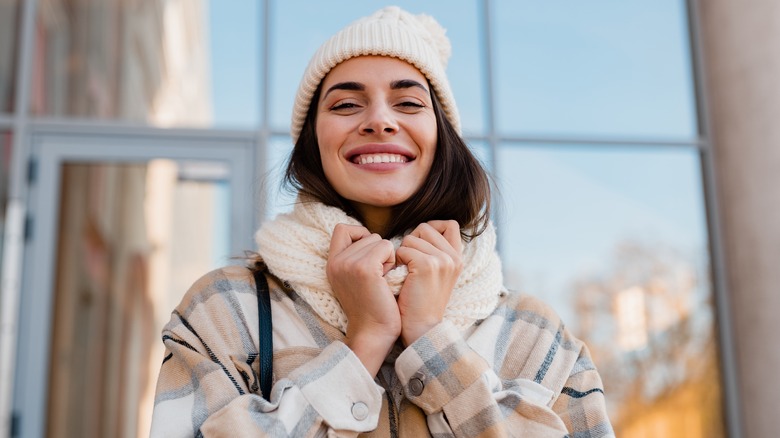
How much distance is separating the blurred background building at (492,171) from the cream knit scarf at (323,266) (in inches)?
120

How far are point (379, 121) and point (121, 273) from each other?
3.34 meters

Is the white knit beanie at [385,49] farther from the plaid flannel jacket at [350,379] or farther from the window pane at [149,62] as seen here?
the window pane at [149,62]

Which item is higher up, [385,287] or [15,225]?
[15,225]

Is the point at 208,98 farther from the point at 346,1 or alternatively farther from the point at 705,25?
the point at 705,25

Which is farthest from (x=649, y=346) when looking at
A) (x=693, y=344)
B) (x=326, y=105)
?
(x=326, y=105)

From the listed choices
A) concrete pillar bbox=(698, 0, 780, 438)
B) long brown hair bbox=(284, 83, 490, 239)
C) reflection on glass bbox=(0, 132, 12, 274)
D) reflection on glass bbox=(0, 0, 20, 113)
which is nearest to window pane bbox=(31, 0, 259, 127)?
reflection on glass bbox=(0, 0, 20, 113)

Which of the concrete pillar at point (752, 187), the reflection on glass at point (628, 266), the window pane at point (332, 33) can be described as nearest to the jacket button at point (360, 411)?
the reflection on glass at point (628, 266)

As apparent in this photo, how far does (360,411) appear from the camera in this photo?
153 centimetres

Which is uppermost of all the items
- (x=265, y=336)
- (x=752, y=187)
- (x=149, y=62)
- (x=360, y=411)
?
(x=149, y=62)

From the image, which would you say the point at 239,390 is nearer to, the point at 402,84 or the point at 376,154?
the point at 376,154

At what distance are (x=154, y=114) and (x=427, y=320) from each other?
12.5 ft

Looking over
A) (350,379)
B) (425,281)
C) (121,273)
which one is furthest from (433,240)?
(121,273)

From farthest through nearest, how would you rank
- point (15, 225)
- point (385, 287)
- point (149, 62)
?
point (149, 62) → point (15, 225) → point (385, 287)

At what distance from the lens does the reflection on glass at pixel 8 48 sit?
4.99m
